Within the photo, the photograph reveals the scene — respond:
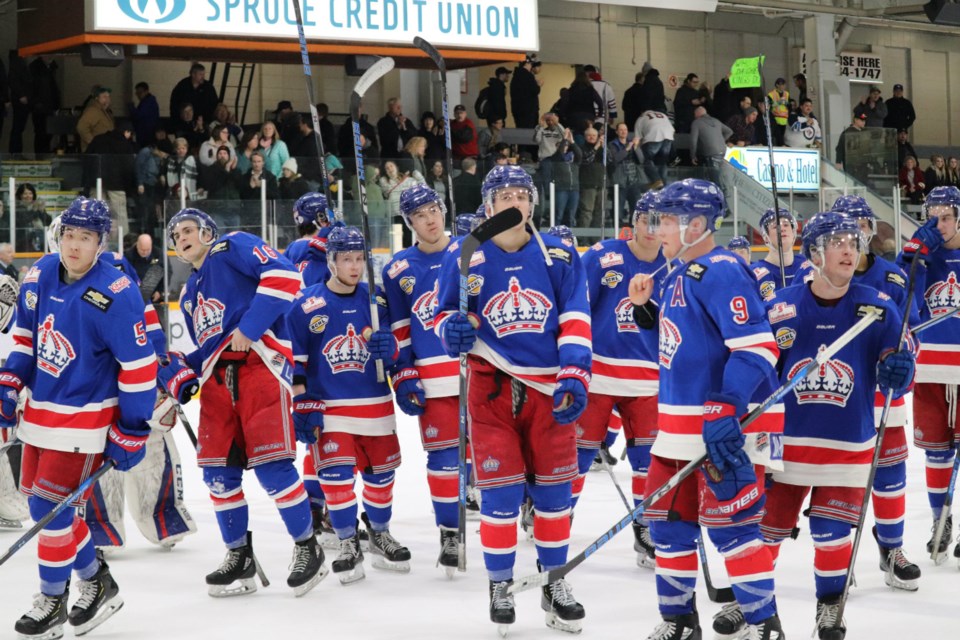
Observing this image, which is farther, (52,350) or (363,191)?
(363,191)

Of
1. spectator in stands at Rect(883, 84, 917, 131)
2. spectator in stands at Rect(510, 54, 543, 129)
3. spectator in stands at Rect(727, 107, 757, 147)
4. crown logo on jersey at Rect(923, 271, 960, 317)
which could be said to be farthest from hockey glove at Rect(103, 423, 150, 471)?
spectator in stands at Rect(883, 84, 917, 131)

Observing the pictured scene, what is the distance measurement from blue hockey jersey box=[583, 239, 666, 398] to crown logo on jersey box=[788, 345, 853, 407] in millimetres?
1280

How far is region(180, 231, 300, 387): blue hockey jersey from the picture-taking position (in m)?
4.64

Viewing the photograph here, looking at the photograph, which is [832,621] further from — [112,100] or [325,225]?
[112,100]

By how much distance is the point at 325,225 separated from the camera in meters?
6.05

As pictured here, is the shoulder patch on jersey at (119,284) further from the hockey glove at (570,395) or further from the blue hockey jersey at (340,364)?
the hockey glove at (570,395)

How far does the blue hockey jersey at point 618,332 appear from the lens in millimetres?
5207

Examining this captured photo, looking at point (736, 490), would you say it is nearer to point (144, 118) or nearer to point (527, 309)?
point (527, 309)

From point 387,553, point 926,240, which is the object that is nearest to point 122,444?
point 387,553

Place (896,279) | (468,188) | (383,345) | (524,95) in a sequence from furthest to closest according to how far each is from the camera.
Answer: (524,95), (468,188), (383,345), (896,279)

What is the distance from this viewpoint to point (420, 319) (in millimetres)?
5082

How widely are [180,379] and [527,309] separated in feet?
4.48

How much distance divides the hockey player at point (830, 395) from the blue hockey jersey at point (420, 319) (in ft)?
4.89

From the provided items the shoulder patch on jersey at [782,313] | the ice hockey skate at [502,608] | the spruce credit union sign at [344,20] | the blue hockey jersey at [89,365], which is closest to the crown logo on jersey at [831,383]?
the shoulder patch on jersey at [782,313]
